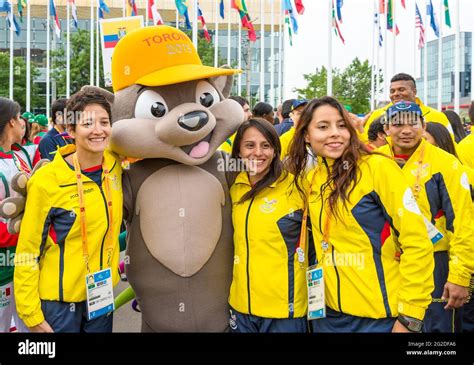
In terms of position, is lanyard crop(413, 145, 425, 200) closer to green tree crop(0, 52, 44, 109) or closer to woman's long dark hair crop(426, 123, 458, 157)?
woman's long dark hair crop(426, 123, 458, 157)

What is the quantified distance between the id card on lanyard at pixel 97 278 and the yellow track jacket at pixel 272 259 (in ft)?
2.41

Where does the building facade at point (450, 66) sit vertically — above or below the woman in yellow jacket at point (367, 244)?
above

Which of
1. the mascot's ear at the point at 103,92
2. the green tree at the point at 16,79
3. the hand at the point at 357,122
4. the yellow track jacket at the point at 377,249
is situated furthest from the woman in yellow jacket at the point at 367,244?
the green tree at the point at 16,79

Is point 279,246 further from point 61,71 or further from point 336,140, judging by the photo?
point 61,71

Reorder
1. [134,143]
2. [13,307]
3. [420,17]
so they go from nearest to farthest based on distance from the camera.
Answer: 1. [134,143]
2. [13,307]
3. [420,17]

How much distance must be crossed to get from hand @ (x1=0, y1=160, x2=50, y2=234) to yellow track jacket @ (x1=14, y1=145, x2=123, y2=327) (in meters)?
0.05

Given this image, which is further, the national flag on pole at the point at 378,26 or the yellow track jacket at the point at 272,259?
the national flag on pole at the point at 378,26

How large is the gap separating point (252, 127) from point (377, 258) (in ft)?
3.54

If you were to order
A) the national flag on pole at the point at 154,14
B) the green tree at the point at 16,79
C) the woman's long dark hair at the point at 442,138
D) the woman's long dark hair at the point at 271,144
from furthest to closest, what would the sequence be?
1. the green tree at the point at 16,79
2. the national flag on pole at the point at 154,14
3. the woman's long dark hair at the point at 442,138
4. the woman's long dark hair at the point at 271,144

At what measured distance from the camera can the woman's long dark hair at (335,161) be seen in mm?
2898

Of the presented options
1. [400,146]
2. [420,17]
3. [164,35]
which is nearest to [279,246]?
[400,146]

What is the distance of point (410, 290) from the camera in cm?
277

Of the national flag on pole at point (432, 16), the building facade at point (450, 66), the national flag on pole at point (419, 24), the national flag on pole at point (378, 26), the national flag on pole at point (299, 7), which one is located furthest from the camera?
the building facade at point (450, 66)

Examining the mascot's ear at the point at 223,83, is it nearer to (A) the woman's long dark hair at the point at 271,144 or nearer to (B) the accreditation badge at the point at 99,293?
(A) the woman's long dark hair at the point at 271,144
